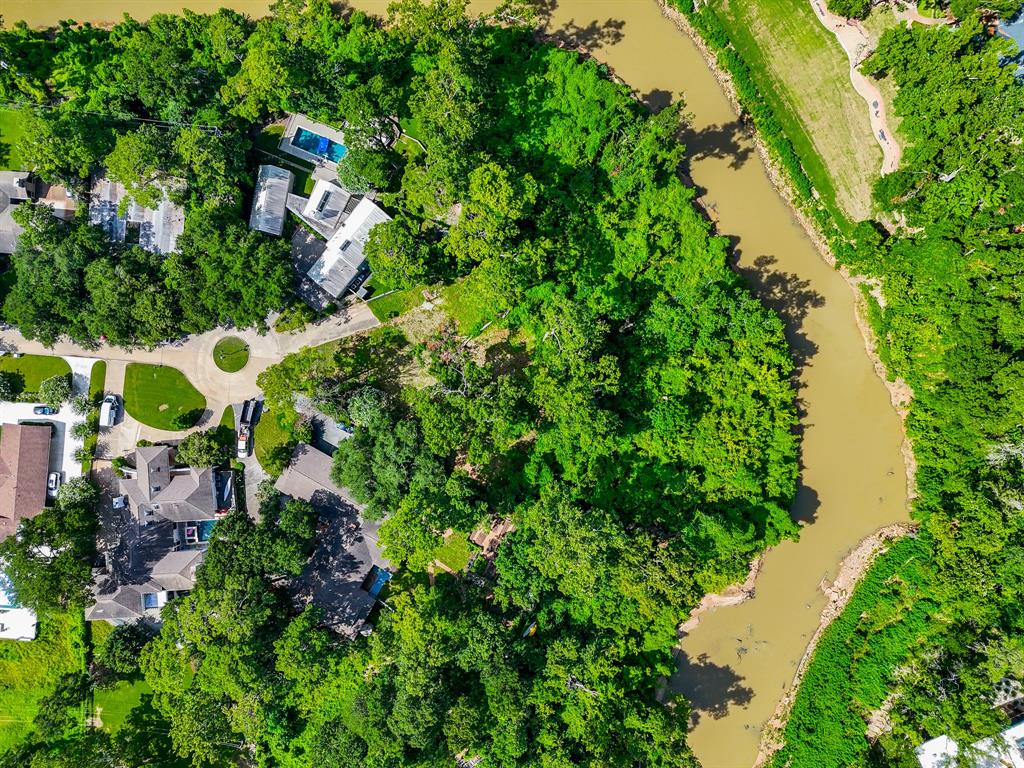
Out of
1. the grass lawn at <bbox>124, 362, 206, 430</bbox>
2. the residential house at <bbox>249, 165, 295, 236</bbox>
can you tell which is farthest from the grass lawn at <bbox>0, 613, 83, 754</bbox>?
the residential house at <bbox>249, 165, 295, 236</bbox>

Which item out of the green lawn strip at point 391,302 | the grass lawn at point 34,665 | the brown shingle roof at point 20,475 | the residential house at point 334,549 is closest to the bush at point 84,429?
the brown shingle roof at point 20,475

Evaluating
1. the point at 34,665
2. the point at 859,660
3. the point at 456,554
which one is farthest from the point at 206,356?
the point at 859,660

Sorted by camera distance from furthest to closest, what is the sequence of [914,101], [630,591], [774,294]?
[774,294], [914,101], [630,591]

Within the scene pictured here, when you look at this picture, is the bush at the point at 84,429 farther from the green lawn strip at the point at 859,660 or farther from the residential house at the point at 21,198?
the green lawn strip at the point at 859,660

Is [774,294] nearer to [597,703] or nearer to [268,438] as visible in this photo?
[597,703]

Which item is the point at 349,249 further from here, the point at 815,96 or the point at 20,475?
the point at 815,96

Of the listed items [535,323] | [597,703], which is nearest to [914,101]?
[535,323]
